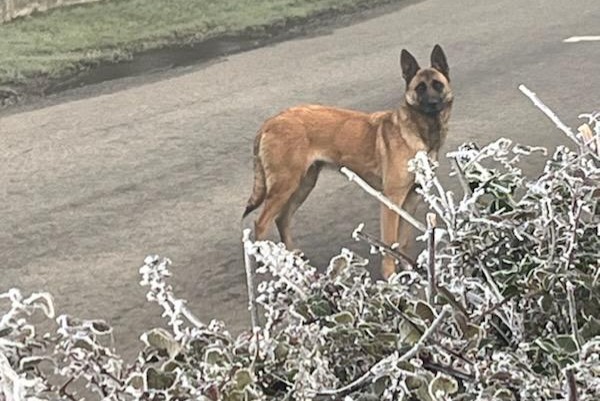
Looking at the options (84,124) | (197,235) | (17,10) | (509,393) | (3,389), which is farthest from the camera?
(17,10)

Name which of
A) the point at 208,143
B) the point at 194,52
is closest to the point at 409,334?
the point at 208,143

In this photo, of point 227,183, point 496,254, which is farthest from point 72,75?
point 496,254

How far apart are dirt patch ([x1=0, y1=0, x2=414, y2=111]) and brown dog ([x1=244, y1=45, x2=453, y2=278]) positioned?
519 centimetres

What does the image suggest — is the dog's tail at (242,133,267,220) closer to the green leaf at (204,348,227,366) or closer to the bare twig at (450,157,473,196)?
the bare twig at (450,157,473,196)

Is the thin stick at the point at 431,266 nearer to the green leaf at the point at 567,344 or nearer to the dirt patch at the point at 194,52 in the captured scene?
the green leaf at the point at 567,344

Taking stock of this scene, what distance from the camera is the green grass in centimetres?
1216

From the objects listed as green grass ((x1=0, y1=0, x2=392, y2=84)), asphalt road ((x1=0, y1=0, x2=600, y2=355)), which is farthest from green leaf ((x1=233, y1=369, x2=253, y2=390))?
green grass ((x1=0, y1=0, x2=392, y2=84))

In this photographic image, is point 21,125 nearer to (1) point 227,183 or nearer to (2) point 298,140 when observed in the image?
(1) point 227,183

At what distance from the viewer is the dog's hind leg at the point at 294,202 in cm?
618

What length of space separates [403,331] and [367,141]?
14.0ft

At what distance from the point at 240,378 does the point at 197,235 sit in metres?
5.33

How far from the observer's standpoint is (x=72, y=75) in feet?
38.6

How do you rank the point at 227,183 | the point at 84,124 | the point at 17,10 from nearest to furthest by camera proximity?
1. the point at 227,183
2. the point at 84,124
3. the point at 17,10

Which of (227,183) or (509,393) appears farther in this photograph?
(227,183)
